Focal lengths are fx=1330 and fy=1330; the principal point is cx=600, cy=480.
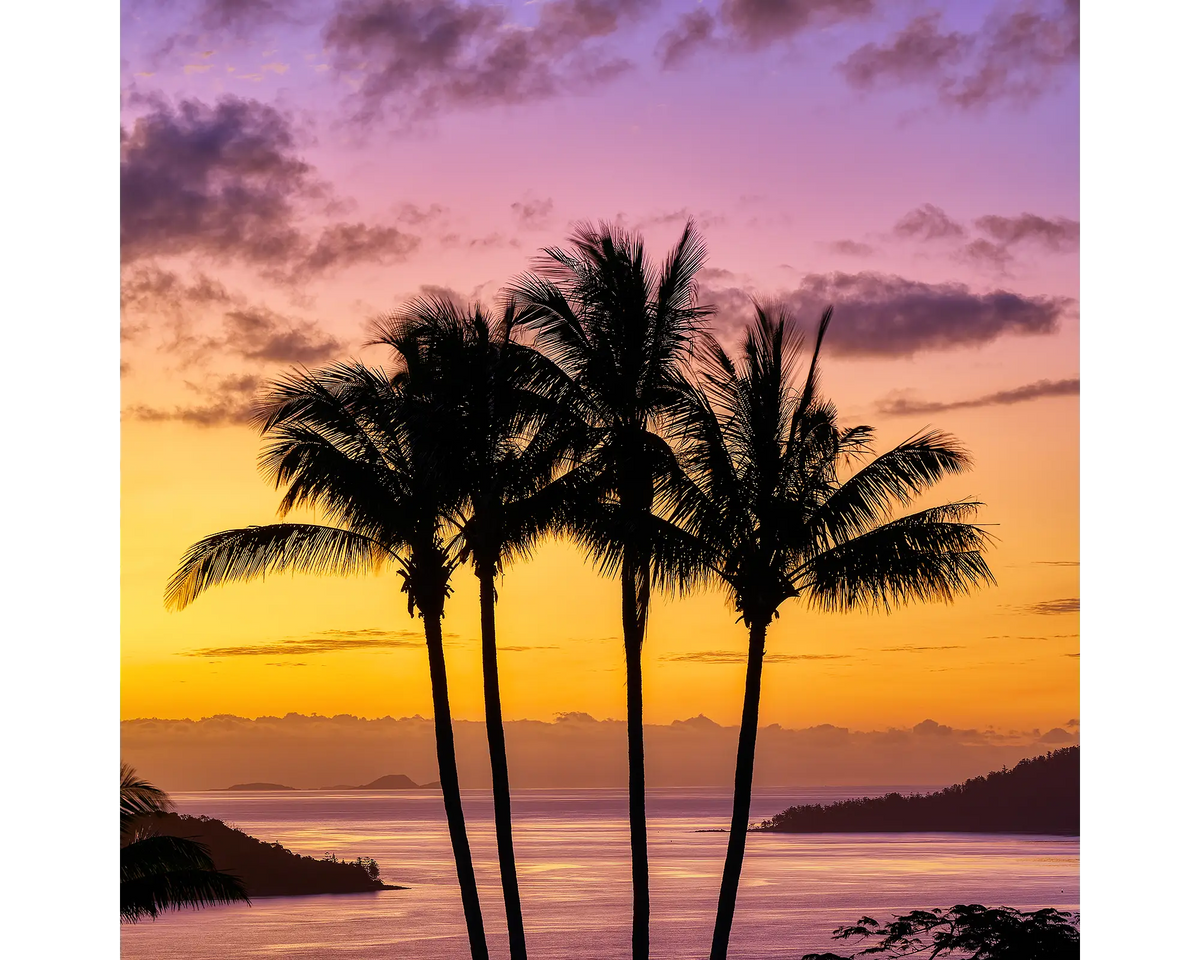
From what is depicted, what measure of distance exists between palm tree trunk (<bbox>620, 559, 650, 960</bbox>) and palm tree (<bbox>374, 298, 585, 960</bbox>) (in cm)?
148

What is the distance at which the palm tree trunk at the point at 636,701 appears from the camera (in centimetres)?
1897

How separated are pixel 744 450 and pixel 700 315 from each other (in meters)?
2.04

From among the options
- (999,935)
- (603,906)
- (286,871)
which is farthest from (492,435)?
(286,871)

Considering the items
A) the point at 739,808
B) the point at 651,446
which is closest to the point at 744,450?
the point at 651,446

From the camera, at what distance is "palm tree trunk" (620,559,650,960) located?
18969mm

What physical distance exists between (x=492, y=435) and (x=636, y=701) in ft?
14.5

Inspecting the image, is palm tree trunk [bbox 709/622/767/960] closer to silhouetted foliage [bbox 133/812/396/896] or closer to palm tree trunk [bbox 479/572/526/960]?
palm tree trunk [bbox 479/572/526/960]

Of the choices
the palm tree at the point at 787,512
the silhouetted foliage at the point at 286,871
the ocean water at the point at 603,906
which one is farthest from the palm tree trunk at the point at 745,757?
the silhouetted foliage at the point at 286,871

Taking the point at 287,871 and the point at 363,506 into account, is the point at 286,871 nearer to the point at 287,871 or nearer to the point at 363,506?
the point at 287,871

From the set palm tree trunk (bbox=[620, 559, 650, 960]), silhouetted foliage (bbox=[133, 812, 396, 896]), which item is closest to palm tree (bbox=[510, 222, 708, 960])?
palm tree trunk (bbox=[620, 559, 650, 960])

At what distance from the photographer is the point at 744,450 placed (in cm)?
1922

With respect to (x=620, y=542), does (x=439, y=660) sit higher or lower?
lower
